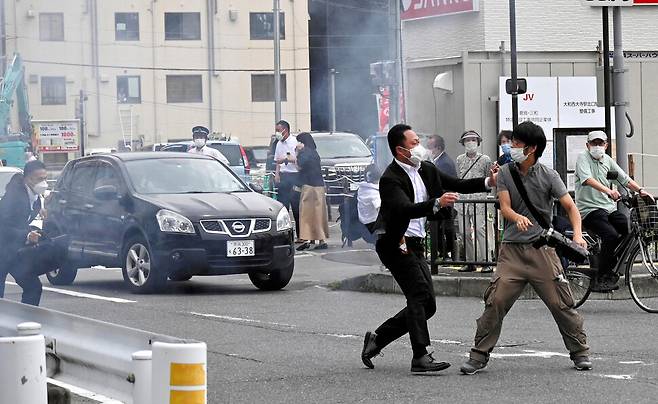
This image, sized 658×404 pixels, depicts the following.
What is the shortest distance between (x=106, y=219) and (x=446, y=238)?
3815 millimetres

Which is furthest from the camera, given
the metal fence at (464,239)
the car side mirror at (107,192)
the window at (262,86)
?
the car side mirror at (107,192)

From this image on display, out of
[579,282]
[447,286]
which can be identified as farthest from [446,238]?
[579,282]

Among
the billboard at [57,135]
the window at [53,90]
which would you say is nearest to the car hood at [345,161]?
the billboard at [57,135]

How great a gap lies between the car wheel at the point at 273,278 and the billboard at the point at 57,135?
2731mm

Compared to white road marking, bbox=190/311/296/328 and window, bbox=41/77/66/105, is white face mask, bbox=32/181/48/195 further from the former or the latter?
window, bbox=41/77/66/105

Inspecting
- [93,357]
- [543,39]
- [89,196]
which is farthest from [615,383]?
[543,39]

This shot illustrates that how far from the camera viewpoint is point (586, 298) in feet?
44.2

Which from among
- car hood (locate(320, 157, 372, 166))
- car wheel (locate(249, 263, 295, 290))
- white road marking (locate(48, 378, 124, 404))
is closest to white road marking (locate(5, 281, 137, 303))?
car wheel (locate(249, 263, 295, 290))

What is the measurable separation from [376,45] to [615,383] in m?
10.8

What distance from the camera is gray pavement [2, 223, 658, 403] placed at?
29.8 ft

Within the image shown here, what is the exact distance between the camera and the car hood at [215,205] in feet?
50.6

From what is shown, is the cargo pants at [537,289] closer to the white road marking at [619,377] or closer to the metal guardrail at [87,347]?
the white road marking at [619,377]

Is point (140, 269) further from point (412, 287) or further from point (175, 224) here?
point (412, 287)

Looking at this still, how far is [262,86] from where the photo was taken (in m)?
15.8
